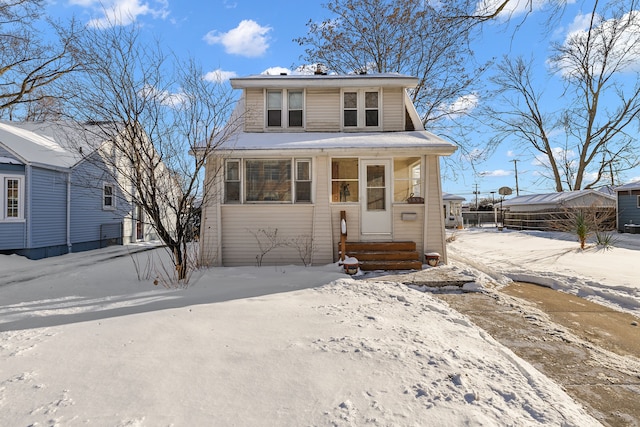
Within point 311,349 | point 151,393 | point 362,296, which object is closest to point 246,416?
point 151,393

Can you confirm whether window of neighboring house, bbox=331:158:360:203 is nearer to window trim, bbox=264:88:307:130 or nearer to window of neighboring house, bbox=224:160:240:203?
window trim, bbox=264:88:307:130

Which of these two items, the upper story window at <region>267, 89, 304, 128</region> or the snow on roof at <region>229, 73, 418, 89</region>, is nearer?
the snow on roof at <region>229, 73, 418, 89</region>

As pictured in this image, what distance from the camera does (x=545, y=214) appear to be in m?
21.7

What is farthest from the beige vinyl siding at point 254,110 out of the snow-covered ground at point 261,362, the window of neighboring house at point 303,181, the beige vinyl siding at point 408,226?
the snow-covered ground at point 261,362

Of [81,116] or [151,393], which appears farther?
[81,116]

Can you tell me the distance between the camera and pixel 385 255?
7.92 meters

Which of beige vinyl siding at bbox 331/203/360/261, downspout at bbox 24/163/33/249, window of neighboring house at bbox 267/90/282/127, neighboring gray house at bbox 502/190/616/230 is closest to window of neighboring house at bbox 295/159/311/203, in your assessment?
beige vinyl siding at bbox 331/203/360/261

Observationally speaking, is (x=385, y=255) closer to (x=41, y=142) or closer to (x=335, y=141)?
(x=335, y=141)

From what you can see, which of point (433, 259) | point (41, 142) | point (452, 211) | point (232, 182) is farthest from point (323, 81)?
point (452, 211)

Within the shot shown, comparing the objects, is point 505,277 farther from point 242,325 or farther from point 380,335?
point 242,325

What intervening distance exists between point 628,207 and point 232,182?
2425cm

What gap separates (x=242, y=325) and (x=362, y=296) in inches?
88.2

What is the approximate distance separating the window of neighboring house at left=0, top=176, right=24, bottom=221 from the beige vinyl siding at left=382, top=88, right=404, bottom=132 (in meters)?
12.0

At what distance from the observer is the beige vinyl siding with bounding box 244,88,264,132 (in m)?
9.64
